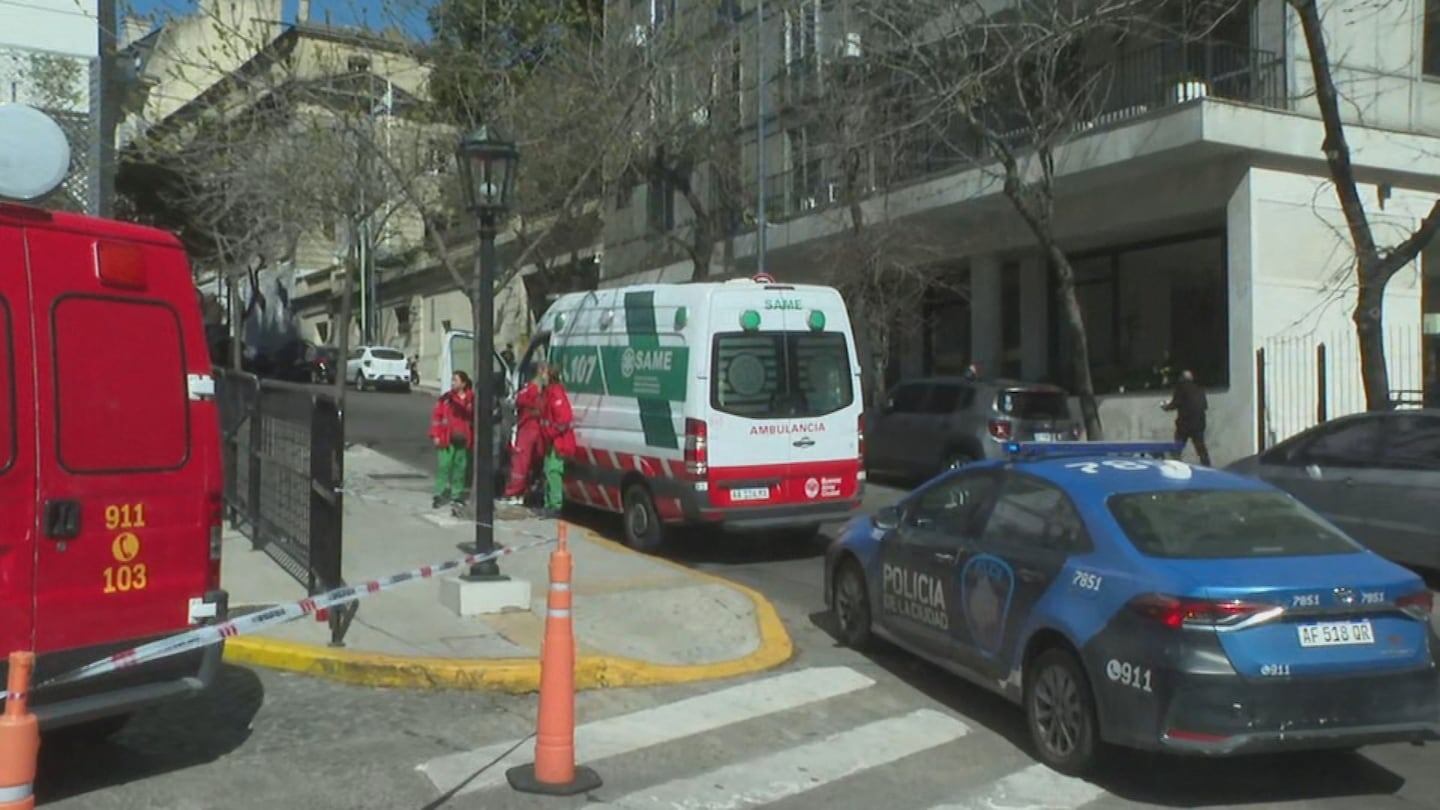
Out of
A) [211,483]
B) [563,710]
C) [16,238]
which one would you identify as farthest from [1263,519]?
[16,238]

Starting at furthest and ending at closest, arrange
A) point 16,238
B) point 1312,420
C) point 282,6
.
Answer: point 1312,420
point 282,6
point 16,238

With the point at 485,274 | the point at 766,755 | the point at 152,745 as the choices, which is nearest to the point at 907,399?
the point at 485,274

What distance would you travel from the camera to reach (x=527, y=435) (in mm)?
14531

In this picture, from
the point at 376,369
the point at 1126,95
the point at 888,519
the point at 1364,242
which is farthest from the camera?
the point at 376,369

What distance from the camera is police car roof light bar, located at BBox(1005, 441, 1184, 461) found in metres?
7.86

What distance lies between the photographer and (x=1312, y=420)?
20.7 m

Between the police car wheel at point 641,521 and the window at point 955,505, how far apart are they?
4.95 m

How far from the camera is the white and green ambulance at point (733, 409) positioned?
41.2ft

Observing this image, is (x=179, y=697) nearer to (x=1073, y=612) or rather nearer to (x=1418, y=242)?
(x=1073, y=612)

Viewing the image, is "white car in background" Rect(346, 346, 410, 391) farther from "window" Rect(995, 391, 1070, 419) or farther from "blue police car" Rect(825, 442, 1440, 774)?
"blue police car" Rect(825, 442, 1440, 774)

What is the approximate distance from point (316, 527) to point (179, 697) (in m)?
3.46

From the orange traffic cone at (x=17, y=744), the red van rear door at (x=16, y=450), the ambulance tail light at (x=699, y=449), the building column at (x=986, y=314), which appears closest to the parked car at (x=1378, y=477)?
the ambulance tail light at (x=699, y=449)

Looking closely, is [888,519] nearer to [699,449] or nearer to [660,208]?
[699,449]

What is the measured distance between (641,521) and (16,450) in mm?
8199
